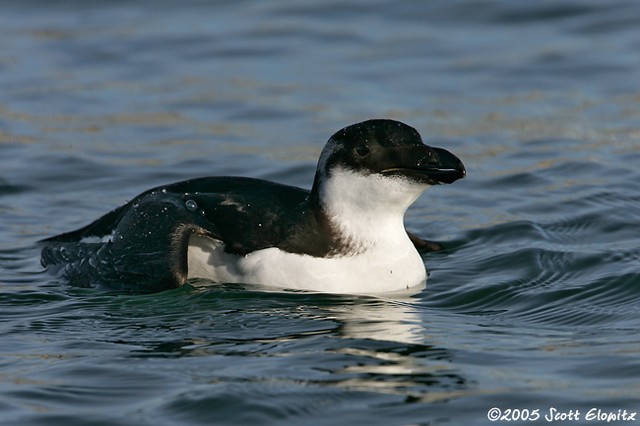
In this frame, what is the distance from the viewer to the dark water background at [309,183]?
6.38 meters

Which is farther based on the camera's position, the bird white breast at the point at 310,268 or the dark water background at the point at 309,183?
the bird white breast at the point at 310,268

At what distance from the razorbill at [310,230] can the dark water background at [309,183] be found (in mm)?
140

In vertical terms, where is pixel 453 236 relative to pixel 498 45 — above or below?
below

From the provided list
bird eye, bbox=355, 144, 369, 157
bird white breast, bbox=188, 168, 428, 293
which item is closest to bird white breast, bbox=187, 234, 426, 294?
bird white breast, bbox=188, 168, 428, 293

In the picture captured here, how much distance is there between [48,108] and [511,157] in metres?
4.29

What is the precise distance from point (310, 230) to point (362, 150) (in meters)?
0.52

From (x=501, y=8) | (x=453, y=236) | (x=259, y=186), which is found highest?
(x=501, y=8)

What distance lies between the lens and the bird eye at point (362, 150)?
25.3 ft

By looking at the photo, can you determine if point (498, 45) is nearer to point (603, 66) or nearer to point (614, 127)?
point (603, 66)

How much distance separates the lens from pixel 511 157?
11.4 metres

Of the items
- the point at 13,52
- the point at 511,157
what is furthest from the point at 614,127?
the point at 13,52

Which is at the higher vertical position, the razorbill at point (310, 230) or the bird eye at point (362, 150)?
the bird eye at point (362, 150)

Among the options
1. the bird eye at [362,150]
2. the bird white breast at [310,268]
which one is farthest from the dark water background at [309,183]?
the bird eye at [362,150]

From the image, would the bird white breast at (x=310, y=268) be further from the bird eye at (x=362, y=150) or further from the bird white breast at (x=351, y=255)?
the bird eye at (x=362, y=150)
